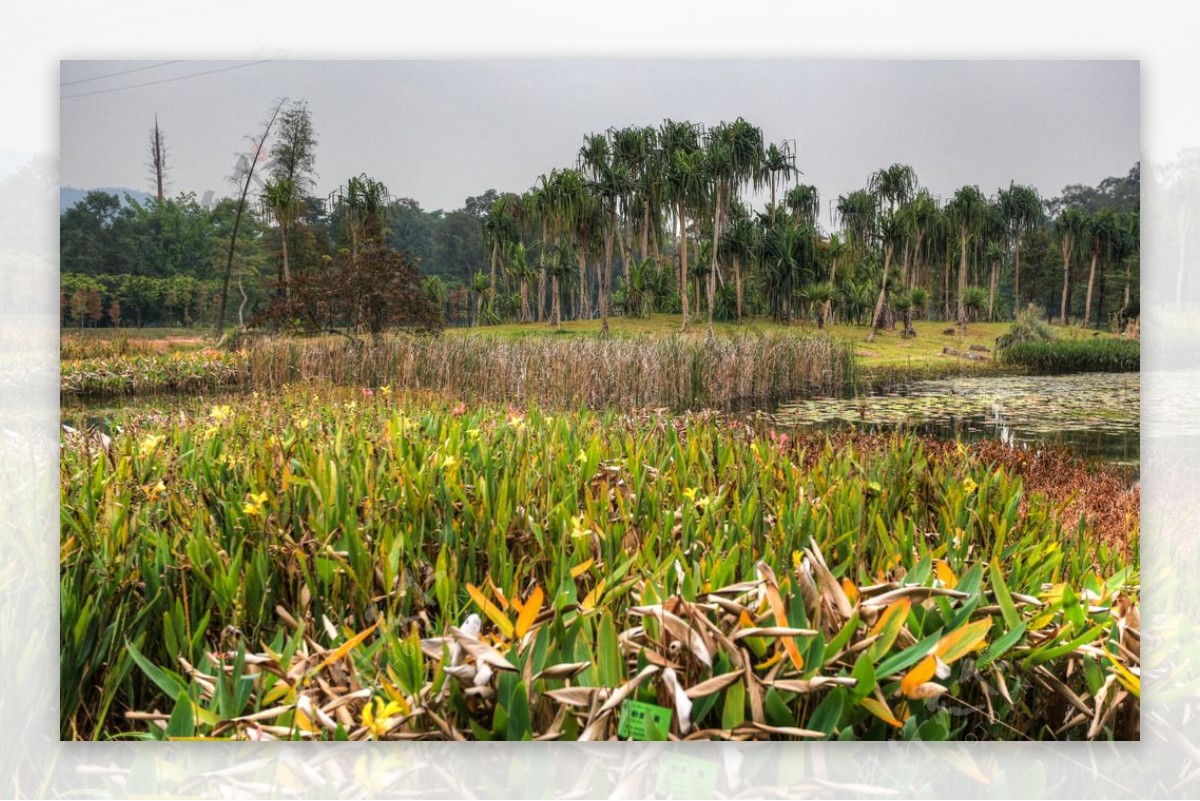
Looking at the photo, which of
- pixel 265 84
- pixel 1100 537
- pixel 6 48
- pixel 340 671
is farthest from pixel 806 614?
pixel 6 48

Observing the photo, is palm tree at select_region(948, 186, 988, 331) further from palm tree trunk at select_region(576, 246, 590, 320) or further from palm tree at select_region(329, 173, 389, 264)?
palm tree at select_region(329, 173, 389, 264)

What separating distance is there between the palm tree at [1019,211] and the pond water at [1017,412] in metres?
0.40

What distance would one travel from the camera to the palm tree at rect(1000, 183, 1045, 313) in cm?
263

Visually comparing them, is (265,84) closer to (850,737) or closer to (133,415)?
(133,415)

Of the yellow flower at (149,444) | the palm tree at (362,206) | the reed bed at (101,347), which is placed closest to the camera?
the yellow flower at (149,444)

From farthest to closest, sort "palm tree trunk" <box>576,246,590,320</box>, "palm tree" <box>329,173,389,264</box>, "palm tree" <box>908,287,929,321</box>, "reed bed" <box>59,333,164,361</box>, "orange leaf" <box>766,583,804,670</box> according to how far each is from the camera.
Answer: "palm tree trunk" <box>576,246,590,320</box>
"palm tree" <box>908,287,929,321</box>
"palm tree" <box>329,173,389,264</box>
"reed bed" <box>59,333,164,361</box>
"orange leaf" <box>766,583,804,670</box>

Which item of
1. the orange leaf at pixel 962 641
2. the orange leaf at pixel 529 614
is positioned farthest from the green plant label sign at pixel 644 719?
the orange leaf at pixel 962 641

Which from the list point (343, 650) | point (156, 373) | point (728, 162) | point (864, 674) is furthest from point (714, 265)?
point (156, 373)

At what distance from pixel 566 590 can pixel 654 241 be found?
4.55 ft

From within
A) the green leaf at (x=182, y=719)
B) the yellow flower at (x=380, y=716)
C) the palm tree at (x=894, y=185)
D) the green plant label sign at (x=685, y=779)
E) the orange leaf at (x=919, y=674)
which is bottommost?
the green plant label sign at (x=685, y=779)

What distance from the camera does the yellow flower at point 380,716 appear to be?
165cm

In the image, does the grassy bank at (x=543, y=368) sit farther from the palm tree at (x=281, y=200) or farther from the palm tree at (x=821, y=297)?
the palm tree at (x=281, y=200)

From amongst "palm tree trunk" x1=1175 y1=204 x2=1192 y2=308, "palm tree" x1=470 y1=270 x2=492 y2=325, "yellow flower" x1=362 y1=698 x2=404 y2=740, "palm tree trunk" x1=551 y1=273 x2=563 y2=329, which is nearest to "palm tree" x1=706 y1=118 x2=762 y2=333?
"palm tree trunk" x1=551 y1=273 x2=563 y2=329

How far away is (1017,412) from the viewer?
2.65 meters
